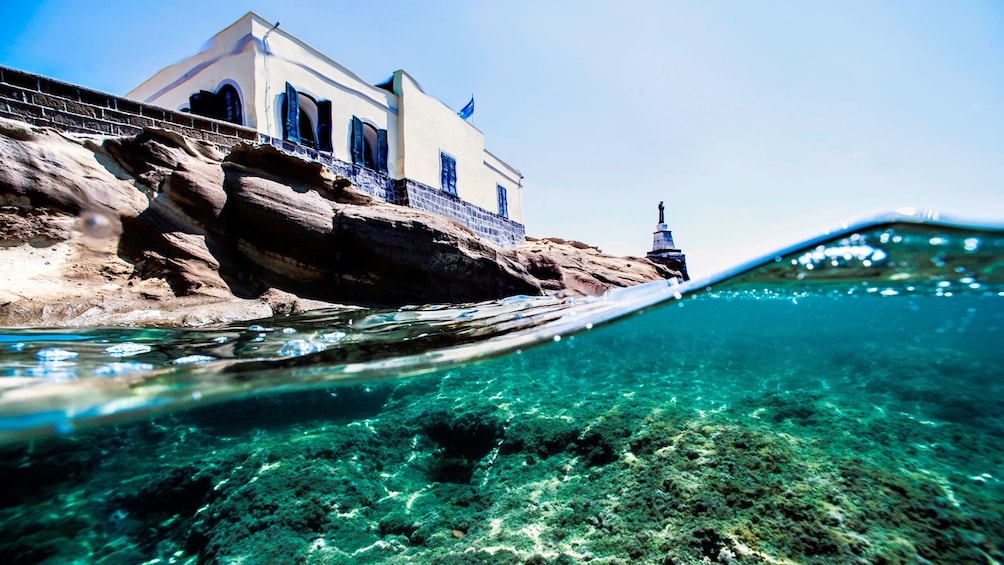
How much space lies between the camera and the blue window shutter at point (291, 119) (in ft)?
41.2

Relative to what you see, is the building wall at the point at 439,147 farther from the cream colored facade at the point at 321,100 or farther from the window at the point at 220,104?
the window at the point at 220,104

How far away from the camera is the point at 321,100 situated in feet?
46.0

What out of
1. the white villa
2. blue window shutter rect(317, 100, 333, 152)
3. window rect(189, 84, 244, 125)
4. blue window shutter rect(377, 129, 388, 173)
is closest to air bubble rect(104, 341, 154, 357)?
the white villa

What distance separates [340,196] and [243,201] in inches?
85.0

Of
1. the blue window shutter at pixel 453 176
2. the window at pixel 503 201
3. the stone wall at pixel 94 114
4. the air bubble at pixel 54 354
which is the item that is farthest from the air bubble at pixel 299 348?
the window at pixel 503 201

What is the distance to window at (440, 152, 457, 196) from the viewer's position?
1864 centimetres

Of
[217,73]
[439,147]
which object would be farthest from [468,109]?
[217,73]

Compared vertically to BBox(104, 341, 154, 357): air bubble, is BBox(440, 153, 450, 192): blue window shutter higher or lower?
higher

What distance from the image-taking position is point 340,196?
9273 mm

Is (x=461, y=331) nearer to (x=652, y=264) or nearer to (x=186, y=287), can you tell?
(x=186, y=287)

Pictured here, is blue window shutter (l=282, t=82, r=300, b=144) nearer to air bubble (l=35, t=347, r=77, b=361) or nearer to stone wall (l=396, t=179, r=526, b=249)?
stone wall (l=396, t=179, r=526, b=249)

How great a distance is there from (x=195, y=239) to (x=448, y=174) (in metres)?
13.2

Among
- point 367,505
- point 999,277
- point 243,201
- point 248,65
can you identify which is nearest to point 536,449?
point 367,505

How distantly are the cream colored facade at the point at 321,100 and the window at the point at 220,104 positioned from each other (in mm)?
188
